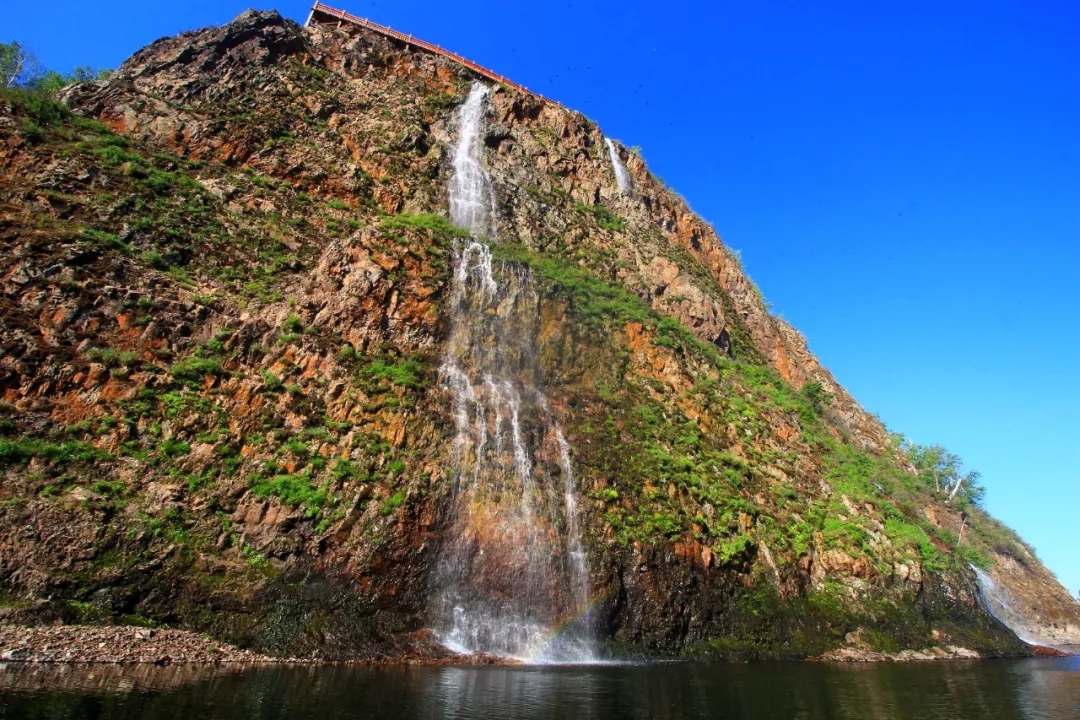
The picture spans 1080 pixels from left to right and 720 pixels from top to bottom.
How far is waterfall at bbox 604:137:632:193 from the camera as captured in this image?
48344mm

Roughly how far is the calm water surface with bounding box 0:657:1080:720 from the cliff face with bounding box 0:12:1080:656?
334 cm

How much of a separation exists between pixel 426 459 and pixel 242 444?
20.7ft

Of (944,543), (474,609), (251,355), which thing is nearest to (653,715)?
(474,609)

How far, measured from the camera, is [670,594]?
76.7ft

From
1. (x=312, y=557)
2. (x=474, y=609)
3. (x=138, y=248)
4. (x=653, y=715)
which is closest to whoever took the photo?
Answer: (x=653, y=715)

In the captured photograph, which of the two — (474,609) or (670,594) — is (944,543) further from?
(474,609)

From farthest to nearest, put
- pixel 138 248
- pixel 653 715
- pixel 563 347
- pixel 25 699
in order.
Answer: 1. pixel 563 347
2. pixel 138 248
3. pixel 653 715
4. pixel 25 699

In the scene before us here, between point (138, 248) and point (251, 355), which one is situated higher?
point (138, 248)

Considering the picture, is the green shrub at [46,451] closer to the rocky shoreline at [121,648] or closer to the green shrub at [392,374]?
the rocky shoreline at [121,648]

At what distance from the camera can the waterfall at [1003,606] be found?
43.7m

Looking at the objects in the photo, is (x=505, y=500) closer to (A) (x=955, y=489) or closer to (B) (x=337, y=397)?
(B) (x=337, y=397)

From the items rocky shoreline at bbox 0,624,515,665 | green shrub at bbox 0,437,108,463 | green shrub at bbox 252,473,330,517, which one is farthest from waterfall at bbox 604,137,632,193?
rocky shoreline at bbox 0,624,515,665

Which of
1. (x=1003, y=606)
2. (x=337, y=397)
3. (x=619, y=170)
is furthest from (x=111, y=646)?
(x=1003, y=606)

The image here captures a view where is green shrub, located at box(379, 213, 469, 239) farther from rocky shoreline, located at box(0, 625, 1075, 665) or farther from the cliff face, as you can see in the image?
rocky shoreline, located at box(0, 625, 1075, 665)
